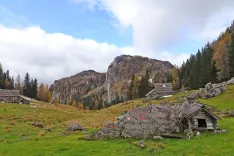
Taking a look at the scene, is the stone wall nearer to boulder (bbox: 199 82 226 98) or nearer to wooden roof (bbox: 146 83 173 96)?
boulder (bbox: 199 82 226 98)

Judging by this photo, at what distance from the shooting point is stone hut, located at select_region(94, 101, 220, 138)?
41.4 meters


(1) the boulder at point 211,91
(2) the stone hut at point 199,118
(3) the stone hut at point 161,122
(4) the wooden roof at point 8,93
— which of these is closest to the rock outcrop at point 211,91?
(1) the boulder at point 211,91

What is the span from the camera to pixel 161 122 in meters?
42.2

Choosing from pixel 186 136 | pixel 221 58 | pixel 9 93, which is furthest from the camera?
pixel 221 58

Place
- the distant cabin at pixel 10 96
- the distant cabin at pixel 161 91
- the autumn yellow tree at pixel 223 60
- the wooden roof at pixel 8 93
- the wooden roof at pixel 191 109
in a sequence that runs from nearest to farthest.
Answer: the wooden roof at pixel 191 109 < the distant cabin at pixel 161 91 < the autumn yellow tree at pixel 223 60 < the distant cabin at pixel 10 96 < the wooden roof at pixel 8 93

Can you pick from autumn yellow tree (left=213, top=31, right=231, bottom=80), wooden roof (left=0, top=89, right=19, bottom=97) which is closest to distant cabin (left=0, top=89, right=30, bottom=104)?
wooden roof (left=0, top=89, right=19, bottom=97)

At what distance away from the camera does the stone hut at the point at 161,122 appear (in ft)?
136

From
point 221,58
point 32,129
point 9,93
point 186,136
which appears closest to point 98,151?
point 186,136

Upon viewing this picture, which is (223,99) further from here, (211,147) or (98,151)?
(98,151)

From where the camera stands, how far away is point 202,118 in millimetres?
42094

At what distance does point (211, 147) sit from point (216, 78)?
9210 centimetres

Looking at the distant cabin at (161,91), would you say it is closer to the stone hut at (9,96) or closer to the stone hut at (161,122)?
the stone hut at (9,96)

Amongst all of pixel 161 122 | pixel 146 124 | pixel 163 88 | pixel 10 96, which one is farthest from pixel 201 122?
pixel 10 96

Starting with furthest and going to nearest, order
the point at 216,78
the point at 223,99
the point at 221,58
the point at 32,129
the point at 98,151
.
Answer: the point at 221,58 < the point at 216,78 < the point at 223,99 < the point at 32,129 < the point at 98,151
